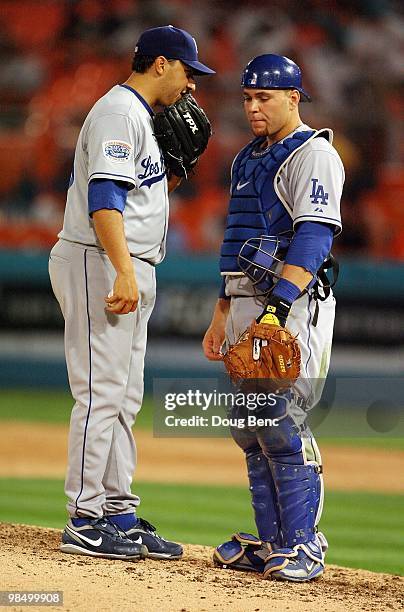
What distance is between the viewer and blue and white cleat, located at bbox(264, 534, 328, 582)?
341cm

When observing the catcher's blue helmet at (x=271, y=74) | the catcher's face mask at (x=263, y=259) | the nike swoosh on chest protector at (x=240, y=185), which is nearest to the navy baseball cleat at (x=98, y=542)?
the catcher's face mask at (x=263, y=259)

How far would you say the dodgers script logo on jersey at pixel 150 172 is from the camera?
3.54m

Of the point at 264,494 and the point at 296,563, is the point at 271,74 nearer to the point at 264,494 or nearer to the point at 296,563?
Result: the point at 264,494

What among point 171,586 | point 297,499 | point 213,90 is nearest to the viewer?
point 171,586

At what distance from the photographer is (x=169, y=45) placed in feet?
11.8

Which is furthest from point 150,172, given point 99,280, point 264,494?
point 264,494

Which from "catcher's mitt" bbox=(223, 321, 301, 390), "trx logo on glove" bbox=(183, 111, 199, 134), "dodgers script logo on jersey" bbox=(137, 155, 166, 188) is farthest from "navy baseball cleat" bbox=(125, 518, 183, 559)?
"trx logo on glove" bbox=(183, 111, 199, 134)

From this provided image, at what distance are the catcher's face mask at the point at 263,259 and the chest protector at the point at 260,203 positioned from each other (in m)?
0.04

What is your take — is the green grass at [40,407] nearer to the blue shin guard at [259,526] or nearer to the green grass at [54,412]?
the green grass at [54,412]

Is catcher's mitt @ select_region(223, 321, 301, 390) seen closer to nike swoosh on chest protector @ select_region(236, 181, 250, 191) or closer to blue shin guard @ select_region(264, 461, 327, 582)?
blue shin guard @ select_region(264, 461, 327, 582)

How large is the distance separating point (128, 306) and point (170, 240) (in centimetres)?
787

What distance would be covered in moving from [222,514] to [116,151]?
9.01 ft

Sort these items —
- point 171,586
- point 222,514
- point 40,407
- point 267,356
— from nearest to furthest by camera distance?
point 171,586
point 267,356
point 222,514
point 40,407

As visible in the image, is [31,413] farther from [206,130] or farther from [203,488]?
[206,130]
